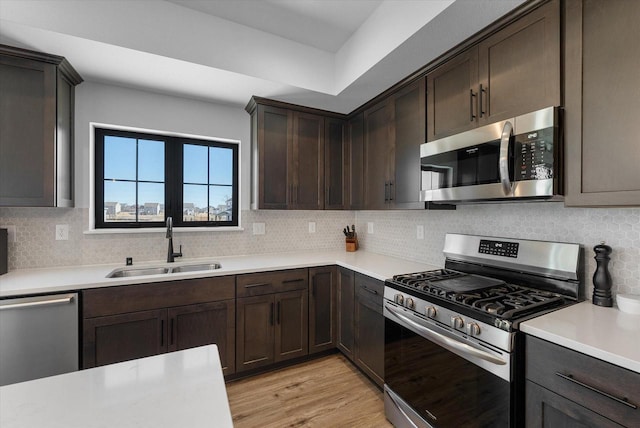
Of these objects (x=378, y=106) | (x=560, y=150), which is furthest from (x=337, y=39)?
(x=560, y=150)

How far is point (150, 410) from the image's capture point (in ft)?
2.12

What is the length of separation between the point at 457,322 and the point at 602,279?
0.73 m

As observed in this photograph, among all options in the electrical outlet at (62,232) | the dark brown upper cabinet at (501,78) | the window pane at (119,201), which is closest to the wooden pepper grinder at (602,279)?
the dark brown upper cabinet at (501,78)

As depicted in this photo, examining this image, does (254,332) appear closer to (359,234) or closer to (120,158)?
(359,234)

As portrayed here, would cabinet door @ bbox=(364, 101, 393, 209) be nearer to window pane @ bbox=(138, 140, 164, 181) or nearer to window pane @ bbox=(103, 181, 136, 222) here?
window pane @ bbox=(138, 140, 164, 181)

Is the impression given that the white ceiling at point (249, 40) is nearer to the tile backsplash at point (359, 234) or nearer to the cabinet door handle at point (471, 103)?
the cabinet door handle at point (471, 103)

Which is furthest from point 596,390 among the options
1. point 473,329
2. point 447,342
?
point 447,342

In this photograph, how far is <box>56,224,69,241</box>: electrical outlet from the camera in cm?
229

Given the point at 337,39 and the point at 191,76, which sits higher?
the point at 337,39

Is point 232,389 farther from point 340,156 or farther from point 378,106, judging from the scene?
point 378,106

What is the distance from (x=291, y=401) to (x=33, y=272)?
82.5 inches

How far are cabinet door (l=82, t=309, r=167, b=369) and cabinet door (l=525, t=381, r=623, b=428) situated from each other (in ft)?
7.03

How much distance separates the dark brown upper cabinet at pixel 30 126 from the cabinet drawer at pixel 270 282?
56.5 inches

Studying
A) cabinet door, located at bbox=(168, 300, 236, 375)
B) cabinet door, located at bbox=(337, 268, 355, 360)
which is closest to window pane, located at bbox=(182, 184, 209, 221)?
cabinet door, located at bbox=(168, 300, 236, 375)
